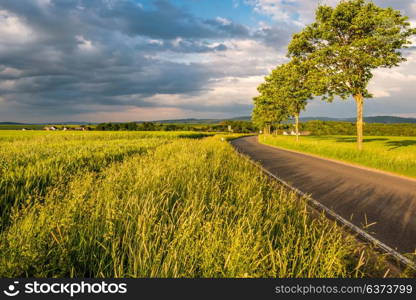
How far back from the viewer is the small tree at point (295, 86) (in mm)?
29109

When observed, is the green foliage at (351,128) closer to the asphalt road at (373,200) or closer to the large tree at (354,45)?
the large tree at (354,45)

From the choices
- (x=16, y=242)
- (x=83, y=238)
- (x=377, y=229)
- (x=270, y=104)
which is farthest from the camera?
(x=270, y=104)

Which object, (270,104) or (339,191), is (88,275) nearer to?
(339,191)

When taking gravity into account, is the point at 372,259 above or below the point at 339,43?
below

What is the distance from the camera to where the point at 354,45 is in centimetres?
2325

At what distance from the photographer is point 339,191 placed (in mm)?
8664

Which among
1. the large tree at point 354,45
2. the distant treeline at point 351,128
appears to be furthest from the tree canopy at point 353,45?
the distant treeline at point 351,128

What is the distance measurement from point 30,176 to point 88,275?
3.93 meters

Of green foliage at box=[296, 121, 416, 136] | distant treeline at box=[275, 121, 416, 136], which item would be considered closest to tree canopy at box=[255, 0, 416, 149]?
Answer: distant treeline at box=[275, 121, 416, 136]

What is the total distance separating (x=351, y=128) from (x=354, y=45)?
7976 centimetres

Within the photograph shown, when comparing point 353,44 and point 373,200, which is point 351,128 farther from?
point 373,200

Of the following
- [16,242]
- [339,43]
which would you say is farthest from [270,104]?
[16,242]

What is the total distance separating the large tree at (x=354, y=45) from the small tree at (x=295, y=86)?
2.31m

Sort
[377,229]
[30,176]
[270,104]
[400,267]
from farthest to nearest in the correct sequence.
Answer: [270,104] < [30,176] < [377,229] < [400,267]
